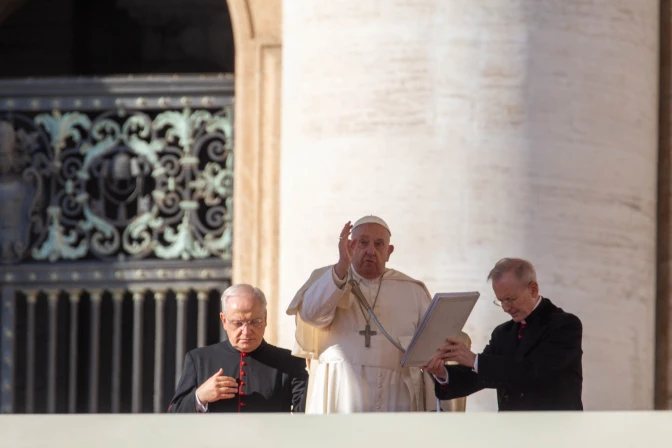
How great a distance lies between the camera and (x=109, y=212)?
9.55 m

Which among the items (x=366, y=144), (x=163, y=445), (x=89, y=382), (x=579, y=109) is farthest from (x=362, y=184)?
(x=163, y=445)

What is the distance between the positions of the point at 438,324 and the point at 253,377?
2.32 feet

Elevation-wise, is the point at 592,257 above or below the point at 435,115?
below

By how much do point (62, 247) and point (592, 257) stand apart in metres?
2.67

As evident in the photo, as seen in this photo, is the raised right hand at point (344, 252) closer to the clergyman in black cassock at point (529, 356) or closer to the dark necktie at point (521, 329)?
the clergyman in black cassock at point (529, 356)

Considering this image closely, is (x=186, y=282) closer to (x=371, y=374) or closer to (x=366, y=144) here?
(x=366, y=144)

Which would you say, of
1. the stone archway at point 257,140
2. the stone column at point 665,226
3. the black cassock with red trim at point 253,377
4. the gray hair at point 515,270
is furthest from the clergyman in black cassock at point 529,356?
the stone archway at point 257,140

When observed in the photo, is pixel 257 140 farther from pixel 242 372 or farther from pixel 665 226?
pixel 242 372

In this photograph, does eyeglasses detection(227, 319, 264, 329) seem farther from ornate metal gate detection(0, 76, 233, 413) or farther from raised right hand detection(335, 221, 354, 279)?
ornate metal gate detection(0, 76, 233, 413)

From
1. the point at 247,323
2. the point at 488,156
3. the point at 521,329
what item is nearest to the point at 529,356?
the point at 521,329

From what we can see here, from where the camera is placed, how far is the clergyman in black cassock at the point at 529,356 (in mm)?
6293

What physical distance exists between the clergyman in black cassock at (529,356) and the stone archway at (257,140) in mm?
2539

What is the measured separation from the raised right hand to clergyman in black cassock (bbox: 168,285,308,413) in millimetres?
260

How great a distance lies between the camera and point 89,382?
9406 millimetres
